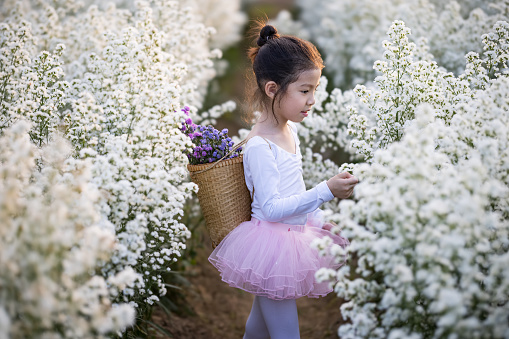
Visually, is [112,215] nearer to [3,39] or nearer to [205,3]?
[3,39]

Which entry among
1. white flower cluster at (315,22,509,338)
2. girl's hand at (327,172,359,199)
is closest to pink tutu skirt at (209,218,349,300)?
girl's hand at (327,172,359,199)

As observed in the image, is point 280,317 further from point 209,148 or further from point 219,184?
point 209,148

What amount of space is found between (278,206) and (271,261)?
32cm

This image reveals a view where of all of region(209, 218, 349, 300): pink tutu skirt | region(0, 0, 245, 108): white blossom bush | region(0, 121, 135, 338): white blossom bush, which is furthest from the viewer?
region(0, 0, 245, 108): white blossom bush

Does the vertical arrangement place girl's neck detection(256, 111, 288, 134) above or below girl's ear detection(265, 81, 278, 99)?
below

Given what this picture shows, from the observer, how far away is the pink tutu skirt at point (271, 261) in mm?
2492

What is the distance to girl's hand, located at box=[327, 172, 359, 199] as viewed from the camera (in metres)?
2.52

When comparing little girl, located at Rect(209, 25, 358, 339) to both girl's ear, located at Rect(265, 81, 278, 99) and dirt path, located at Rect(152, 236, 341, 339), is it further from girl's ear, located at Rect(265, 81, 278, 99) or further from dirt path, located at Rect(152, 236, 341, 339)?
dirt path, located at Rect(152, 236, 341, 339)

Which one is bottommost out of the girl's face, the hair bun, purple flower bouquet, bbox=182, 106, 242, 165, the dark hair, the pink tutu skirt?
the pink tutu skirt

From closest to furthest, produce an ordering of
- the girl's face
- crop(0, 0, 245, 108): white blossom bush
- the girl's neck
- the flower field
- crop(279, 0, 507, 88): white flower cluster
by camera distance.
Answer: the flower field
the girl's face
the girl's neck
crop(0, 0, 245, 108): white blossom bush
crop(279, 0, 507, 88): white flower cluster

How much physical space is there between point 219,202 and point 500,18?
3800 mm

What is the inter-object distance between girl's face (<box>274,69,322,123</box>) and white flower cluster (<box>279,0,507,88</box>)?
8.76 feet

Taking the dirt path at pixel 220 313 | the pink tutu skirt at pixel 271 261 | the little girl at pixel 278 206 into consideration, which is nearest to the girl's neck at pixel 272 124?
the little girl at pixel 278 206

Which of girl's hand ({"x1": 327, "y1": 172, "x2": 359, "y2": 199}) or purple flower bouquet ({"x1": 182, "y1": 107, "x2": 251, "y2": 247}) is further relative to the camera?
purple flower bouquet ({"x1": 182, "y1": 107, "x2": 251, "y2": 247})
